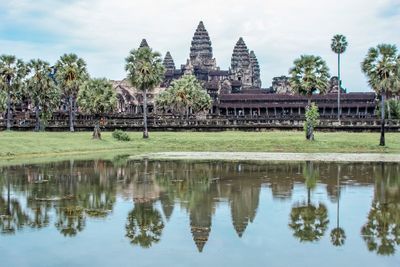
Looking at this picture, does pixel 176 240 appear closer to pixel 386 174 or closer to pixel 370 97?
pixel 386 174

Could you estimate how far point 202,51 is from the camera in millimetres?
189750

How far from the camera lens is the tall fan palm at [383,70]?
59.6m

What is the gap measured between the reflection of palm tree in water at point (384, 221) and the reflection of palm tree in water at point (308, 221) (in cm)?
132

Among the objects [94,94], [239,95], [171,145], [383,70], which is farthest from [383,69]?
[239,95]

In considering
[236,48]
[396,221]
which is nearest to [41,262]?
[396,221]

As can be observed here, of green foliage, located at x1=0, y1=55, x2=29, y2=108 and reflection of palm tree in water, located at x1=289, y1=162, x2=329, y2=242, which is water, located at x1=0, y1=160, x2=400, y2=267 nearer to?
reflection of palm tree in water, located at x1=289, y1=162, x2=329, y2=242

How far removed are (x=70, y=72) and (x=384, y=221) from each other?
62.8 m

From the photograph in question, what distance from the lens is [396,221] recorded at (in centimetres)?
2038

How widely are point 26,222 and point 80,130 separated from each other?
67798 millimetres

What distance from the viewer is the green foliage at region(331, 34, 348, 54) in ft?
366

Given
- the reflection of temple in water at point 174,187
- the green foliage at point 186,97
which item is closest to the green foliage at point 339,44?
the green foliage at point 186,97

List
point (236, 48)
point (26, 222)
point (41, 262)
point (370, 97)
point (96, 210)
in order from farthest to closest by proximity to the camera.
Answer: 1. point (236, 48)
2. point (370, 97)
3. point (96, 210)
4. point (26, 222)
5. point (41, 262)

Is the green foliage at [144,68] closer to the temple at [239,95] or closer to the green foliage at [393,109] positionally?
the temple at [239,95]

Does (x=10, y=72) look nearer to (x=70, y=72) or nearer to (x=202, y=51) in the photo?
(x=70, y=72)
